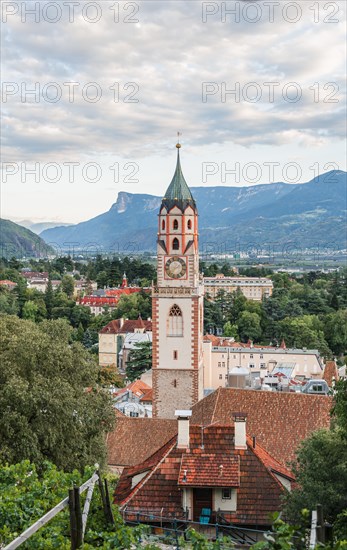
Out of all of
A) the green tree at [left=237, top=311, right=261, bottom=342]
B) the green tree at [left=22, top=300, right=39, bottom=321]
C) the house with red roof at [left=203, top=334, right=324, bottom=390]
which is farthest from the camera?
the green tree at [left=22, top=300, right=39, bottom=321]

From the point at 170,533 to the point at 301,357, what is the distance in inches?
1687

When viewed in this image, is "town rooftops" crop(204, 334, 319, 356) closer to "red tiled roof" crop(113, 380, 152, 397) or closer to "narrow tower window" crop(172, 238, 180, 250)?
"red tiled roof" crop(113, 380, 152, 397)

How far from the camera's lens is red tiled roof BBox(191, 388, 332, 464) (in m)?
21.6

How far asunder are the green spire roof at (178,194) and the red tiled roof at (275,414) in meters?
8.48

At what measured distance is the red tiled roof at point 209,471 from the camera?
570 inches

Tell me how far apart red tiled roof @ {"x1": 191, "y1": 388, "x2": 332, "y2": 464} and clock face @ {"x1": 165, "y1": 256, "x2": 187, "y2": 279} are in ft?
19.8

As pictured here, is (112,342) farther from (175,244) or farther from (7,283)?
(175,244)

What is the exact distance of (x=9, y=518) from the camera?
9.30 m

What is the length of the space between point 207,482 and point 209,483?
51mm

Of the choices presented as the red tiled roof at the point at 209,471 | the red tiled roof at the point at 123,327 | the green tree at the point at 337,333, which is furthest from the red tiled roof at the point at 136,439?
the green tree at the point at 337,333

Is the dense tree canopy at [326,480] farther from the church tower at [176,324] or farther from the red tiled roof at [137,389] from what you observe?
the red tiled roof at [137,389]

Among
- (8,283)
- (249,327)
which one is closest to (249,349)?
(249,327)

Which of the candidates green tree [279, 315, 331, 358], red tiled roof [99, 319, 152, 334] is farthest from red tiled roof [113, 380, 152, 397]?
green tree [279, 315, 331, 358]

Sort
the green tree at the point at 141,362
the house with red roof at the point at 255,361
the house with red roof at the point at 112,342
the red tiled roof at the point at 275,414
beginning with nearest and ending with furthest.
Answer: the red tiled roof at the point at 275,414 < the house with red roof at the point at 255,361 < the green tree at the point at 141,362 < the house with red roof at the point at 112,342
